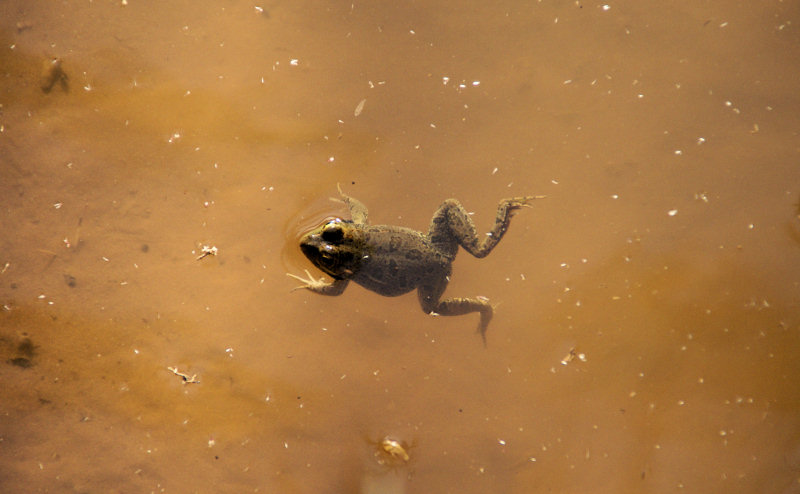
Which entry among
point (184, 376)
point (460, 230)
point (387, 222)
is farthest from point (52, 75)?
point (460, 230)

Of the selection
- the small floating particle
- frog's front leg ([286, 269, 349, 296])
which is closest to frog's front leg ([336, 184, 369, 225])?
frog's front leg ([286, 269, 349, 296])

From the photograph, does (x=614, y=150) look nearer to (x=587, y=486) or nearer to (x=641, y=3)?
(x=641, y=3)

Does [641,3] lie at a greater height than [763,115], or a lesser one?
greater

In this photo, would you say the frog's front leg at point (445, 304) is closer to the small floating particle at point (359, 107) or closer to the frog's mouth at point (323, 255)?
the frog's mouth at point (323, 255)

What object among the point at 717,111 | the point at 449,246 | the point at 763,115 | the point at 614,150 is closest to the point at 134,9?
the point at 449,246

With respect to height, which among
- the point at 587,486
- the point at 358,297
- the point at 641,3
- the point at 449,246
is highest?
the point at 641,3

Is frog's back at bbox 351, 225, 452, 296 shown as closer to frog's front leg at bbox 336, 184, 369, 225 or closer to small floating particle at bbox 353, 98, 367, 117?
frog's front leg at bbox 336, 184, 369, 225
